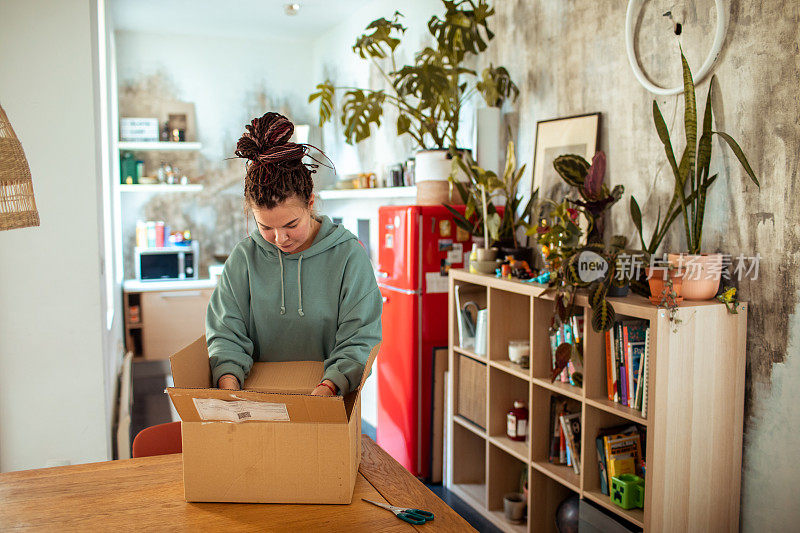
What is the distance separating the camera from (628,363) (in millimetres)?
2361

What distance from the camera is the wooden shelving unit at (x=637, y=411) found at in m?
2.16

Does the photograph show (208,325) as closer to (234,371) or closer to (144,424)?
(234,371)

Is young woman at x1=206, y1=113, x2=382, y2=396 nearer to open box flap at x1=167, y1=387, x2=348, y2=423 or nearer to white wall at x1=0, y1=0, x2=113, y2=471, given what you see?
open box flap at x1=167, y1=387, x2=348, y2=423

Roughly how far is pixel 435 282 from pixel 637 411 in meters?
1.47

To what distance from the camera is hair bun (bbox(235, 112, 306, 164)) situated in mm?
1551

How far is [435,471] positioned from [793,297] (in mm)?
2092

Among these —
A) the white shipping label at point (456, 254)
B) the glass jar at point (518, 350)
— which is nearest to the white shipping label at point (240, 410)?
the glass jar at point (518, 350)

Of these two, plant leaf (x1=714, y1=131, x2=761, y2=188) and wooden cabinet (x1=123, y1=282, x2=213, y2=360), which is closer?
plant leaf (x1=714, y1=131, x2=761, y2=188)

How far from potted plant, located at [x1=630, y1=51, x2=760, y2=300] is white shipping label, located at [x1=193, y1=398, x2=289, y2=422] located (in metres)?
1.52

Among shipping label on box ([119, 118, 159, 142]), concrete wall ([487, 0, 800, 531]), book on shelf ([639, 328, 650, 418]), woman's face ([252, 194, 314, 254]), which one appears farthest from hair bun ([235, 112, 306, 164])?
shipping label on box ([119, 118, 159, 142])

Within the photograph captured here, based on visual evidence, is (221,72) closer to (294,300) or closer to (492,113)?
(492,113)

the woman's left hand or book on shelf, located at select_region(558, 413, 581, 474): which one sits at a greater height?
the woman's left hand

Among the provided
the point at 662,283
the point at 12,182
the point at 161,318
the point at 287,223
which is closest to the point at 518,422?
the point at 662,283

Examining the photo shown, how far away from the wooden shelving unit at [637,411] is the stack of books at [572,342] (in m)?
0.04
